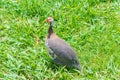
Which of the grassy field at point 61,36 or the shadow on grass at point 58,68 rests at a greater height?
the grassy field at point 61,36

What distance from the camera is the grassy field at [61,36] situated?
4398mm

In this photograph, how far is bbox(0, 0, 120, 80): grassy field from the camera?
14.4ft

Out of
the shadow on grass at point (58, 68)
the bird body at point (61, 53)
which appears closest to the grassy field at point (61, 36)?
the shadow on grass at point (58, 68)

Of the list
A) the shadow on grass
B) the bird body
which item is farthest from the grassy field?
the bird body

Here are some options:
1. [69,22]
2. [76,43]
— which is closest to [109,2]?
[69,22]

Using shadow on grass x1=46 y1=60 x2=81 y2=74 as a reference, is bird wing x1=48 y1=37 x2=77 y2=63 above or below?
above

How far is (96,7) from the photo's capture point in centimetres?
595

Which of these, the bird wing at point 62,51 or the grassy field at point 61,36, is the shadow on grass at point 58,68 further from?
the bird wing at point 62,51

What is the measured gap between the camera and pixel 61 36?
16.6ft

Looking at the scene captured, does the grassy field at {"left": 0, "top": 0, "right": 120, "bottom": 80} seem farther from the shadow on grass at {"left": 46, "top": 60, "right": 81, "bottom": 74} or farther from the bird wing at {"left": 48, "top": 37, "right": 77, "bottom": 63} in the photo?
the bird wing at {"left": 48, "top": 37, "right": 77, "bottom": 63}

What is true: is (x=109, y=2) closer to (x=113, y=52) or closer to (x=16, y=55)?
(x=113, y=52)

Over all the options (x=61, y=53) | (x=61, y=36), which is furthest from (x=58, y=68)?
(x=61, y=36)

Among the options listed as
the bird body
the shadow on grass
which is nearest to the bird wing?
the bird body

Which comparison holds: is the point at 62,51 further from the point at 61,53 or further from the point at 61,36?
the point at 61,36
